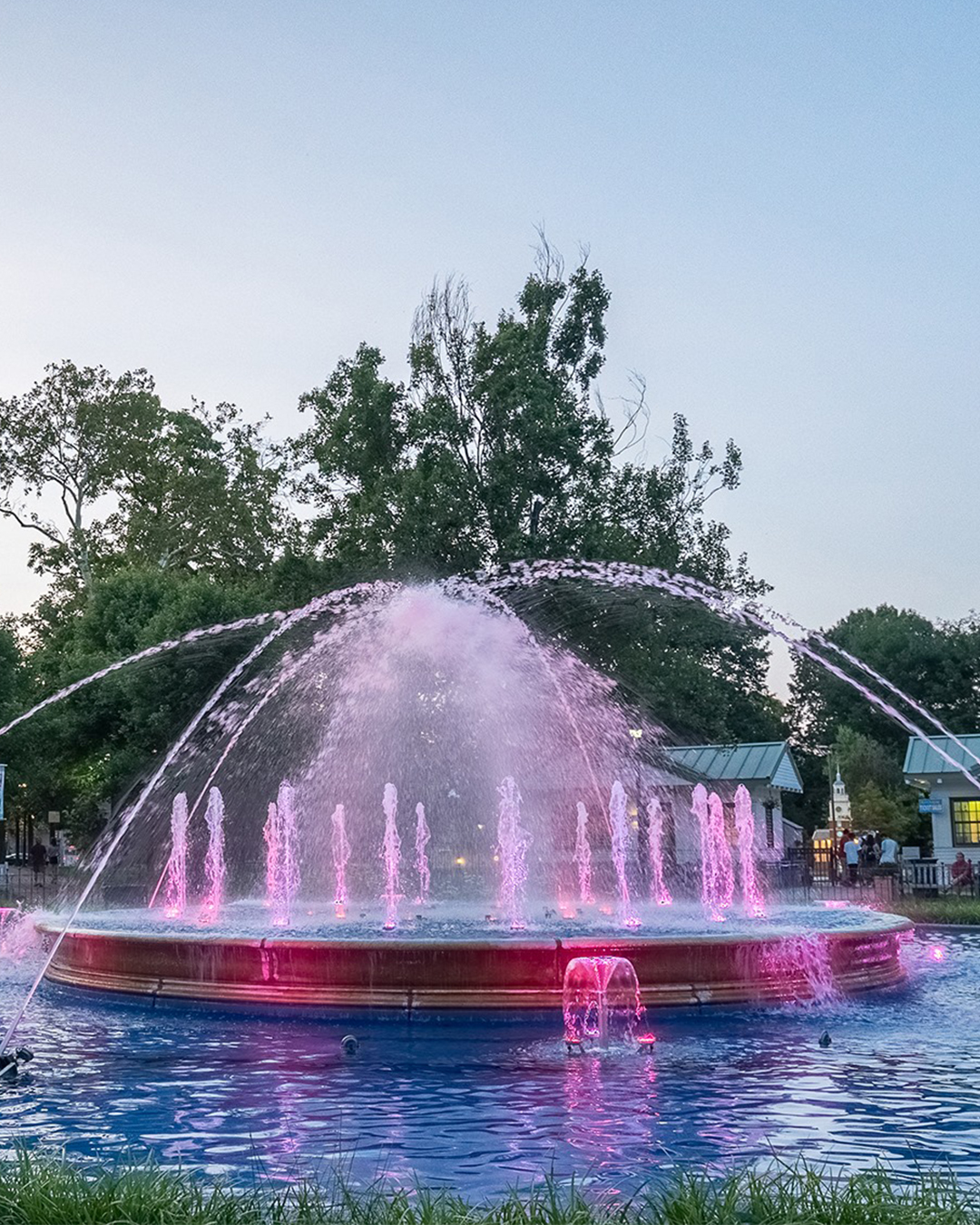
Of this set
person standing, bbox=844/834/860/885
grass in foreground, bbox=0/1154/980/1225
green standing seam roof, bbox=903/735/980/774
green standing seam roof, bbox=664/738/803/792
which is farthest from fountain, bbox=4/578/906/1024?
grass in foreground, bbox=0/1154/980/1225

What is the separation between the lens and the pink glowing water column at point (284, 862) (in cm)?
2199

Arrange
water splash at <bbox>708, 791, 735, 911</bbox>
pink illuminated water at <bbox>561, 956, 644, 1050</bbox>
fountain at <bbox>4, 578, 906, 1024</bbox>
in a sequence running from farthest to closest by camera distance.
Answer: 1. water splash at <bbox>708, 791, 735, 911</bbox>
2. fountain at <bbox>4, 578, 906, 1024</bbox>
3. pink illuminated water at <bbox>561, 956, 644, 1050</bbox>

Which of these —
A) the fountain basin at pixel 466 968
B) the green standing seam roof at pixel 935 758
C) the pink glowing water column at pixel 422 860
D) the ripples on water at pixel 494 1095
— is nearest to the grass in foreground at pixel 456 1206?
the ripples on water at pixel 494 1095

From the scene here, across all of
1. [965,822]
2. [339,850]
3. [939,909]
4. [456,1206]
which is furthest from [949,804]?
[456,1206]

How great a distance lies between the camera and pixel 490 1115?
9242mm

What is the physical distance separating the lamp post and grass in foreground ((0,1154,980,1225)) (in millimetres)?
29544

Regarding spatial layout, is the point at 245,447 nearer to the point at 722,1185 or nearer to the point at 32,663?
the point at 32,663

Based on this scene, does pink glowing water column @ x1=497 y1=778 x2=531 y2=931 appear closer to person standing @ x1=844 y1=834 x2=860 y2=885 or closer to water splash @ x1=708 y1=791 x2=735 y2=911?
water splash @ x1=708 y1=791 x2=735 y2=911

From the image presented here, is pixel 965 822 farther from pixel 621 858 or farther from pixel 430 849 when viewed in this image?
pixel 621 858

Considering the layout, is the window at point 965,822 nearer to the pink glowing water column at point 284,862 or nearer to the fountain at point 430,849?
the fountain at point 430,849

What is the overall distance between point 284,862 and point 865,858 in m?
23.7

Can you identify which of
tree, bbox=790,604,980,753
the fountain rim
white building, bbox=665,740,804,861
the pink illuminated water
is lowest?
the pink illuminated water

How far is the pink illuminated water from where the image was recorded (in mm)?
12602

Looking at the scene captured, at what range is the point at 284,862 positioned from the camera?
2528cm
